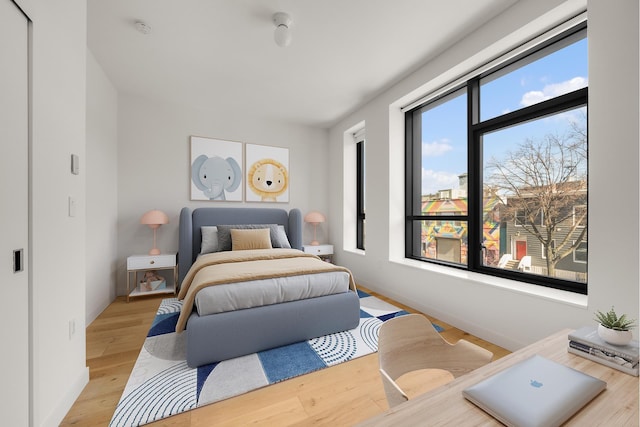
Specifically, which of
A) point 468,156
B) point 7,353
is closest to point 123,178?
point 7,353

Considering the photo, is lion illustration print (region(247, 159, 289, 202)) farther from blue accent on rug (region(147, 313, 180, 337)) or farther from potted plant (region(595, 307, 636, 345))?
potted plant (region(595, 307, 636, 345))

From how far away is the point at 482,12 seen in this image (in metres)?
2.03

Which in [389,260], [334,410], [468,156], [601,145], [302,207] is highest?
[468,156]

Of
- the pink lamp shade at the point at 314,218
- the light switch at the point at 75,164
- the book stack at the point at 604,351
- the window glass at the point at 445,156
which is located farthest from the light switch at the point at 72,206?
the window glass at the point at 445,156

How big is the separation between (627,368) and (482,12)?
95.5 inches

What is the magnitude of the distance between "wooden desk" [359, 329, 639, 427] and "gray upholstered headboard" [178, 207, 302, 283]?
339 centimetres

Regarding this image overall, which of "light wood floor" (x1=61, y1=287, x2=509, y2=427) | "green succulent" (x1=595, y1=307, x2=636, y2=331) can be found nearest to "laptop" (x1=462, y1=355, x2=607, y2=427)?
"green succulent" (x1=595, y1=307, x2=636, y2=331)

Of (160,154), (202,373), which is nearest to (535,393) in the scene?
(202,373)

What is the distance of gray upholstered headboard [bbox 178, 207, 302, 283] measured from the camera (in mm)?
3416

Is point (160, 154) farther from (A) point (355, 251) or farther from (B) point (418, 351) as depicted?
(B) point (418, 351)

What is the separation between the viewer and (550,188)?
205 cm

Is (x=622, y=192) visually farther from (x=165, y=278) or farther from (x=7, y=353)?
(x=165, y=278)

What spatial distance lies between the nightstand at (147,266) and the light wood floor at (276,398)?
1.12 meters

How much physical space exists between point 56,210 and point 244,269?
1288 mm
